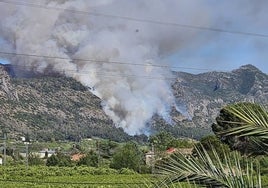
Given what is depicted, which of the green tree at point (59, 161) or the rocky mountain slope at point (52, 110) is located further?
the rocky mountain slope at point (52, 110)

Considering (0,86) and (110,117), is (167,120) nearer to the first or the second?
(110,117)

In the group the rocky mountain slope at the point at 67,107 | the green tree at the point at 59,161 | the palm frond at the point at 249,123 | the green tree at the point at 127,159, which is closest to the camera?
the palm frond at the point at 249,123

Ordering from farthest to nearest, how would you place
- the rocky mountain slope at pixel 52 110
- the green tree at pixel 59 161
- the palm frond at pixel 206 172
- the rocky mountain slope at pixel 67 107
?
the rocky mountain slope at pixel 52 110 < the rocky mountain slope at pixel 67 107 < the green tree at pixel 59 161 < the palm frond at pixel 206 172

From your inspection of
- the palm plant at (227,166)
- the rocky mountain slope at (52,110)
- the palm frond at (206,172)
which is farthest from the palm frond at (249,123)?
the rocky mountain slope at (52,110)

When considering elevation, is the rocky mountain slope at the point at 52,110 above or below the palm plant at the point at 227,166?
above

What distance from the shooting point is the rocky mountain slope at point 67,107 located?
470 ft

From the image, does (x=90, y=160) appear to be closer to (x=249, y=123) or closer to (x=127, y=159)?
(x=127, y=159)

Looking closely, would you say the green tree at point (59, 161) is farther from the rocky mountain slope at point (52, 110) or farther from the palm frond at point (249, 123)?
the rocky mountain slope at point (52, 110)

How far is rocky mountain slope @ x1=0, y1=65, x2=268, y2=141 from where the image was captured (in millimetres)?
143125

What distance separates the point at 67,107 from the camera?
169125mm

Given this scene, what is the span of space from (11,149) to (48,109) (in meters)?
76.6

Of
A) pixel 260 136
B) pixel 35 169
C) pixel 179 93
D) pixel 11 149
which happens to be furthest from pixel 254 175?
pixel 179 93

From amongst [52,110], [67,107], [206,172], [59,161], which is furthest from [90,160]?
[67,107]

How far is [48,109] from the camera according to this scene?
159500 mm
